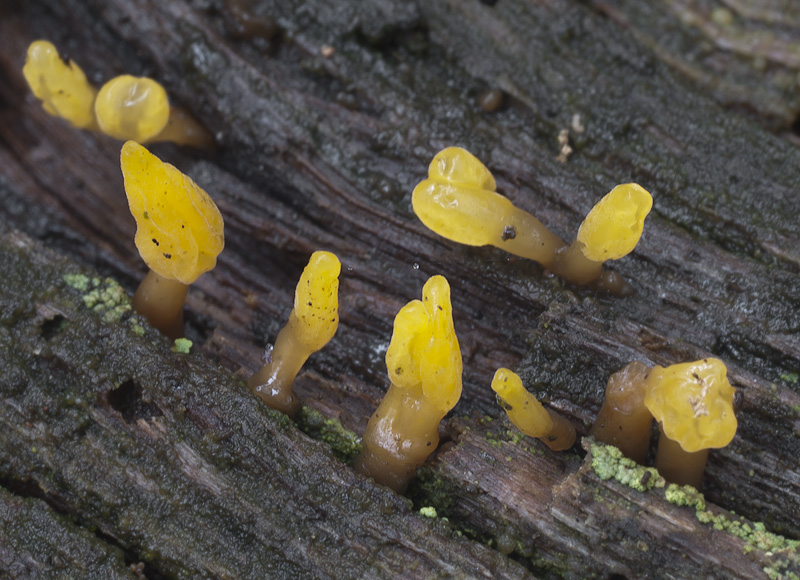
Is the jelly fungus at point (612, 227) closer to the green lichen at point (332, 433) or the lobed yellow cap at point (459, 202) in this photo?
the lobed yellow cap at point (459, 202)

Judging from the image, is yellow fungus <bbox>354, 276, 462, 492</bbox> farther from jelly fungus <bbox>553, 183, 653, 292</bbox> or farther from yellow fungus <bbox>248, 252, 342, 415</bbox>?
jelly fungus <bbox>553, 183, 653, 292</bbox>

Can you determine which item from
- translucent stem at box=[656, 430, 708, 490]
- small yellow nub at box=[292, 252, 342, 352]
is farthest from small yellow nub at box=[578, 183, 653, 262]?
small yellow nub at box=[292, 252, 342, 352]

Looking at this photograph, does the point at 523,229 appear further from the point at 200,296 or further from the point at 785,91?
the point at 785,91

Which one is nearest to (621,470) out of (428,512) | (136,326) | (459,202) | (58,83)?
(428,512)

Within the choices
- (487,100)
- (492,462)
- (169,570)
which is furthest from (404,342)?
(487,100)

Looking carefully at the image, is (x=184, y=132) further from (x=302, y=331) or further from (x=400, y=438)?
(x=400, y=438)

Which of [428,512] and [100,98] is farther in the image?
[100,98]
